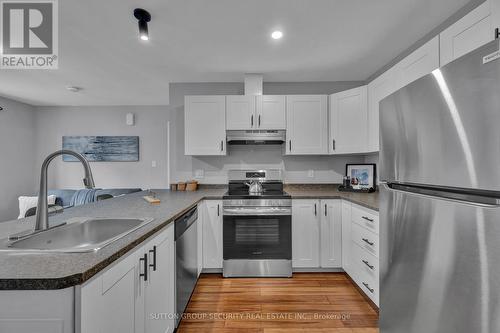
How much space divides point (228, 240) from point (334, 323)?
1234 millimetres

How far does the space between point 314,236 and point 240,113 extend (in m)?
1.73

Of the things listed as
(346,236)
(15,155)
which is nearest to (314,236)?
(346,236)

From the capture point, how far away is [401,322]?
3.49 feet

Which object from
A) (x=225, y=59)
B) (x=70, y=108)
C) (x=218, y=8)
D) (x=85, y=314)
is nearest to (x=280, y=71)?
(x=225, y=59)

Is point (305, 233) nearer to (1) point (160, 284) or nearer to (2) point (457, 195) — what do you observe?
(1) point (160, 284)

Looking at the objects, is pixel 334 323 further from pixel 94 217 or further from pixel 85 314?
pixel 94 217

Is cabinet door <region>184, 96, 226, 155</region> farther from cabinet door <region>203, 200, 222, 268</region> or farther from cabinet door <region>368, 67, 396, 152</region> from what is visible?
cabinet door <region>368, 67, 396, 152</region>

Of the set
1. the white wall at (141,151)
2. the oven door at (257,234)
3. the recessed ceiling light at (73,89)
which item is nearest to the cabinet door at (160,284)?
the oven door at (257,234)

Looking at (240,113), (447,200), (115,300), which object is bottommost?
(115,300)

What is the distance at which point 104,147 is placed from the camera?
4.71 meters

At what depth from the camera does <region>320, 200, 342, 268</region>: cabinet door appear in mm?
2564

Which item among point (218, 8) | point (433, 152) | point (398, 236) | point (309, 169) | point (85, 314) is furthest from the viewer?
point (309, 169)

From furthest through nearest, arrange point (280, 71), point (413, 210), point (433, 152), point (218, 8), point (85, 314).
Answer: point (280, 71)
point (218, 8)
point (413, 210)
point (433, 152)
point (85, 314)

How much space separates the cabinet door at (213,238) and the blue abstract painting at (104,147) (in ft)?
9.98
